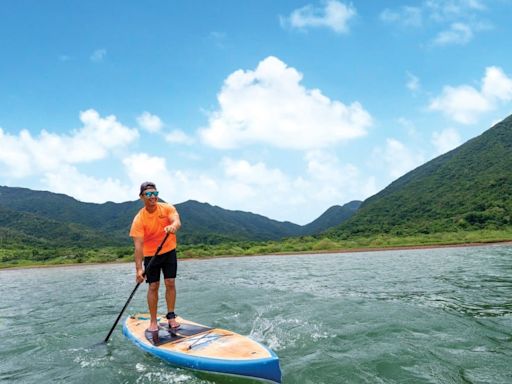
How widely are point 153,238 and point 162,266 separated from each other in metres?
0.73

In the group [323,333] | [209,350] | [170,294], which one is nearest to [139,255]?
[170,294]

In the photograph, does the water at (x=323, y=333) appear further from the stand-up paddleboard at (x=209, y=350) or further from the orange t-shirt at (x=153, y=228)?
the orange t-shirt at (x=153, y=228)

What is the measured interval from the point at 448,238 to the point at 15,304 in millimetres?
60421

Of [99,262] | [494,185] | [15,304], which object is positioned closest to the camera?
[15,304]

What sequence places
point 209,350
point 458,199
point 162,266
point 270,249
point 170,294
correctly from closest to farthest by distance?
point 209,350, point 162,266, point 170,294, point 270,249, point 458,199

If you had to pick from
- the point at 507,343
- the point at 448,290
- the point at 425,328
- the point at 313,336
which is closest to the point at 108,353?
the point at 313,336

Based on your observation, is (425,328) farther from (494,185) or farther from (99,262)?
(494,185)

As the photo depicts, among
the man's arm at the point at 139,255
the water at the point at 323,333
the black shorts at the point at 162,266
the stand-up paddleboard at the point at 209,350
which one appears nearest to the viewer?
the stand-up paddleboard at the point at 209,350

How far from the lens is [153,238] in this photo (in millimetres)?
9562

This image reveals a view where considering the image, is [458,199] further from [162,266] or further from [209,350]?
[209,350]

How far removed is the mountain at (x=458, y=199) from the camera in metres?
75.2

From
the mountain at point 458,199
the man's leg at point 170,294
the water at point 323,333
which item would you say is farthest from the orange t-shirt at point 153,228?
the mountain at point 458,199

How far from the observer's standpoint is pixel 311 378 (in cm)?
739

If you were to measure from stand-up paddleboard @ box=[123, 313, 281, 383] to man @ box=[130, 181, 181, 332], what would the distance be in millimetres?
846
